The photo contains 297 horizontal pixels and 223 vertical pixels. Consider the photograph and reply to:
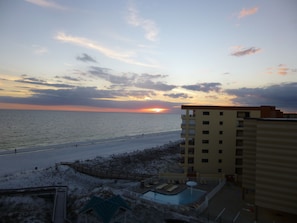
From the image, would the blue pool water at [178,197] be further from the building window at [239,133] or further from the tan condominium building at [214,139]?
the building window at [239,133]

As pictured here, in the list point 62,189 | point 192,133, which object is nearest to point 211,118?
point 192,133

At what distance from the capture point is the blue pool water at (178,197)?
94.9 ft

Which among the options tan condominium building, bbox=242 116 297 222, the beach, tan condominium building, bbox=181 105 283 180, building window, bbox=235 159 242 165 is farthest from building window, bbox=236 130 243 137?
tan condominium building, bbox=242 116 297 222

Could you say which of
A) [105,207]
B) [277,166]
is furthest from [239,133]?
[105,207]

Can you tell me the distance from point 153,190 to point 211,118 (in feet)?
51.0

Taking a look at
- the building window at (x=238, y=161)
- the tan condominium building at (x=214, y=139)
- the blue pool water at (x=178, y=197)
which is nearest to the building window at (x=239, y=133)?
the tan condominium building at (x=214, y=139)

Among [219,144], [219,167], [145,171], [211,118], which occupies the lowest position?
[145,171]

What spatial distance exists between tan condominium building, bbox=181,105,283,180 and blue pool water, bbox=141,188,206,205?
8600mm

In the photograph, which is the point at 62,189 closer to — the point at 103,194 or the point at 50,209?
the point at 50,209

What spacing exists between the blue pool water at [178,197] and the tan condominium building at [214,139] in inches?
339

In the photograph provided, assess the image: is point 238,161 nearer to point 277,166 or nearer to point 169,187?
point 169,187

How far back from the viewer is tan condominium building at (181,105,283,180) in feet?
133

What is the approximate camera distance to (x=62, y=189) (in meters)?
34.8

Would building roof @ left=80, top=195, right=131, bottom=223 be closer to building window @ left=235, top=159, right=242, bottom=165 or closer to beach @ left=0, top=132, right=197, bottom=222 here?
beach @ left=0, top=132, right=197, bottom=222
